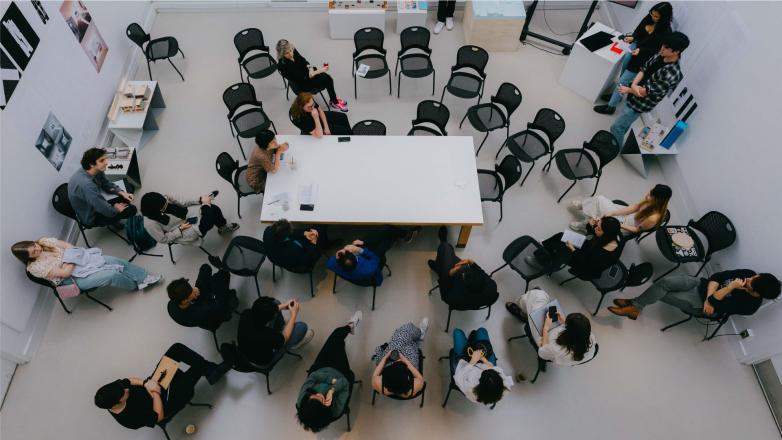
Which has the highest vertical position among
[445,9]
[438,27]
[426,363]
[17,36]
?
[17,36]

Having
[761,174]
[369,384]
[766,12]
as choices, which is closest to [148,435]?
[369,384]

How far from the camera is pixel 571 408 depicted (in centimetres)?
457

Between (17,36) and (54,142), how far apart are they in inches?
46.7

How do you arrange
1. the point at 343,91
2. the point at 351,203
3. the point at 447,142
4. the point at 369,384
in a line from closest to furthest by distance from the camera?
the point at 369,384
the point at 351,203
the point at 447,142
the point at 343,91

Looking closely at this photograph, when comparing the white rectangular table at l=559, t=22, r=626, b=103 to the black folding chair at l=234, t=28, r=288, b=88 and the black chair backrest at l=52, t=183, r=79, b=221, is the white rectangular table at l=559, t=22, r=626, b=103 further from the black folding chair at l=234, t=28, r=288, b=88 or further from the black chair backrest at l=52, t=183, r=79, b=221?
the black chair backrest at l=52, t=183, r=79, b=221

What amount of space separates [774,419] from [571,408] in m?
2.10

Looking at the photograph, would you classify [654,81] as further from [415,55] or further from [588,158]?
[415,55]

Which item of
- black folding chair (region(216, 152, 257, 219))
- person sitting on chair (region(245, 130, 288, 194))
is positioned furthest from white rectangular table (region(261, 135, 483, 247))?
black folding chair (region(216, 152, 257, 219))

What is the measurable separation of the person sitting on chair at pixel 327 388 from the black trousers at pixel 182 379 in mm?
1065

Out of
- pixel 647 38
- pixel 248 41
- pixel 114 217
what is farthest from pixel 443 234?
pixel 248 41

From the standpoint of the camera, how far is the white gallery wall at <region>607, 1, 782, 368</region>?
4.64 meters

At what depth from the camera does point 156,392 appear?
391cm

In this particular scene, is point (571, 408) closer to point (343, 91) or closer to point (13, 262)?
point (343, 91)

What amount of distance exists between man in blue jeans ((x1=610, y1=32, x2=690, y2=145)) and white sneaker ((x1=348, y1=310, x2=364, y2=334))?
4.52m
